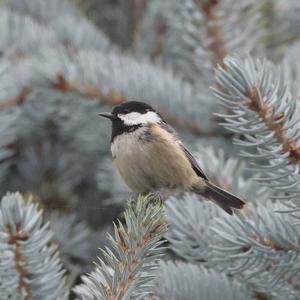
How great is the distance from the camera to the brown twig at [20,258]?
1166mm

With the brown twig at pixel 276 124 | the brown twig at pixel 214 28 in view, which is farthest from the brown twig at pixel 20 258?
the brown twig at pixel 214 28

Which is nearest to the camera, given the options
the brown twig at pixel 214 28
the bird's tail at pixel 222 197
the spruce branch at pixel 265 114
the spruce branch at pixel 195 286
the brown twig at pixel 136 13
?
the spruce branch at pixel 265 114

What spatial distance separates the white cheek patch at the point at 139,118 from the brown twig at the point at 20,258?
836 millimetres

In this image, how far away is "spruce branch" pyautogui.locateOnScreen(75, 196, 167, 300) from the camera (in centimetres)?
97

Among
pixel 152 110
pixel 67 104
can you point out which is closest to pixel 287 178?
pixel 152 110

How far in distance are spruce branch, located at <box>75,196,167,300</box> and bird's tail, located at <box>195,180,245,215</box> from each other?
443mm

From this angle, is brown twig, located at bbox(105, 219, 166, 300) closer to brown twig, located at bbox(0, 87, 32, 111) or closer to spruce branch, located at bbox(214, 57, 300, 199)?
spruce branch, located at bbox(214, 57, 300, 199)

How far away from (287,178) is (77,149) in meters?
1.09

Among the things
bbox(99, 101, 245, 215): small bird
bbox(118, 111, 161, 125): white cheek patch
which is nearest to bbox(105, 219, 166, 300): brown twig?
bbox(99, 101, 245, 215): small bird

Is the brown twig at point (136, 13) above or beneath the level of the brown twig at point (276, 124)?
beneath

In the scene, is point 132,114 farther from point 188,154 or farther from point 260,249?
point 260,249

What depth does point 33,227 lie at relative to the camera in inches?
47.0

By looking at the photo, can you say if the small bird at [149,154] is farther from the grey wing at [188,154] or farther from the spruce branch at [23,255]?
the spruce branch at [23,255]

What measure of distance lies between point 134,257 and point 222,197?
0.69 metres
